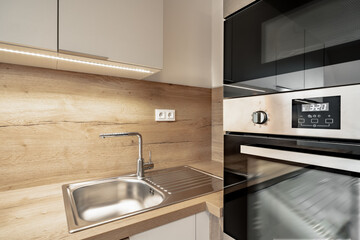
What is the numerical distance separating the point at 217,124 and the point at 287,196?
1187 millimetres

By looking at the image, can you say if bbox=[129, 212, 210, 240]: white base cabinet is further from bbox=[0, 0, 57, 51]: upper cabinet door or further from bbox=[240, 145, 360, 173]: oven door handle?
bbox=[0, 0, 57, 51]: upper cabinet door

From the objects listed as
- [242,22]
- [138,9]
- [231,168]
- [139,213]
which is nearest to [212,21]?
[138,9]

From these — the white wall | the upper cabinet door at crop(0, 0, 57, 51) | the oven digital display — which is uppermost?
the white wall

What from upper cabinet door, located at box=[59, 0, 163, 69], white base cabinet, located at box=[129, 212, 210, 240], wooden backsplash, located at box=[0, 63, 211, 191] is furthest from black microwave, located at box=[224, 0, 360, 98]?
wooden backsplash, located at box=[0, 63, 211, 191]

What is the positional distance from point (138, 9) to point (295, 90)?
861 mm

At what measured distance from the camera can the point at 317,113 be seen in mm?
466

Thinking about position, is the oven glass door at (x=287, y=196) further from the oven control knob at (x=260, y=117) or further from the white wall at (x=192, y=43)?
the white wall at (x=192, y=43)

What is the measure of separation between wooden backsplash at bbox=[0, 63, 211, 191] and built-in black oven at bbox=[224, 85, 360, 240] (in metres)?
0.81

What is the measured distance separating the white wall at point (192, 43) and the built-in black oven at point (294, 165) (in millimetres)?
924

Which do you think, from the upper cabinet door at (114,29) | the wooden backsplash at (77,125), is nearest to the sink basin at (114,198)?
the wooden backsplash at (77,125)

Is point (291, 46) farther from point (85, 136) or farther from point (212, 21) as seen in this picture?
point (212, 21)

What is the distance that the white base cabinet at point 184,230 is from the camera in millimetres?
750

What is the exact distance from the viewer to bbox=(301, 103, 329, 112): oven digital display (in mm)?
452

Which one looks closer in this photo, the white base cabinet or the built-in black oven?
the built-in black oven
